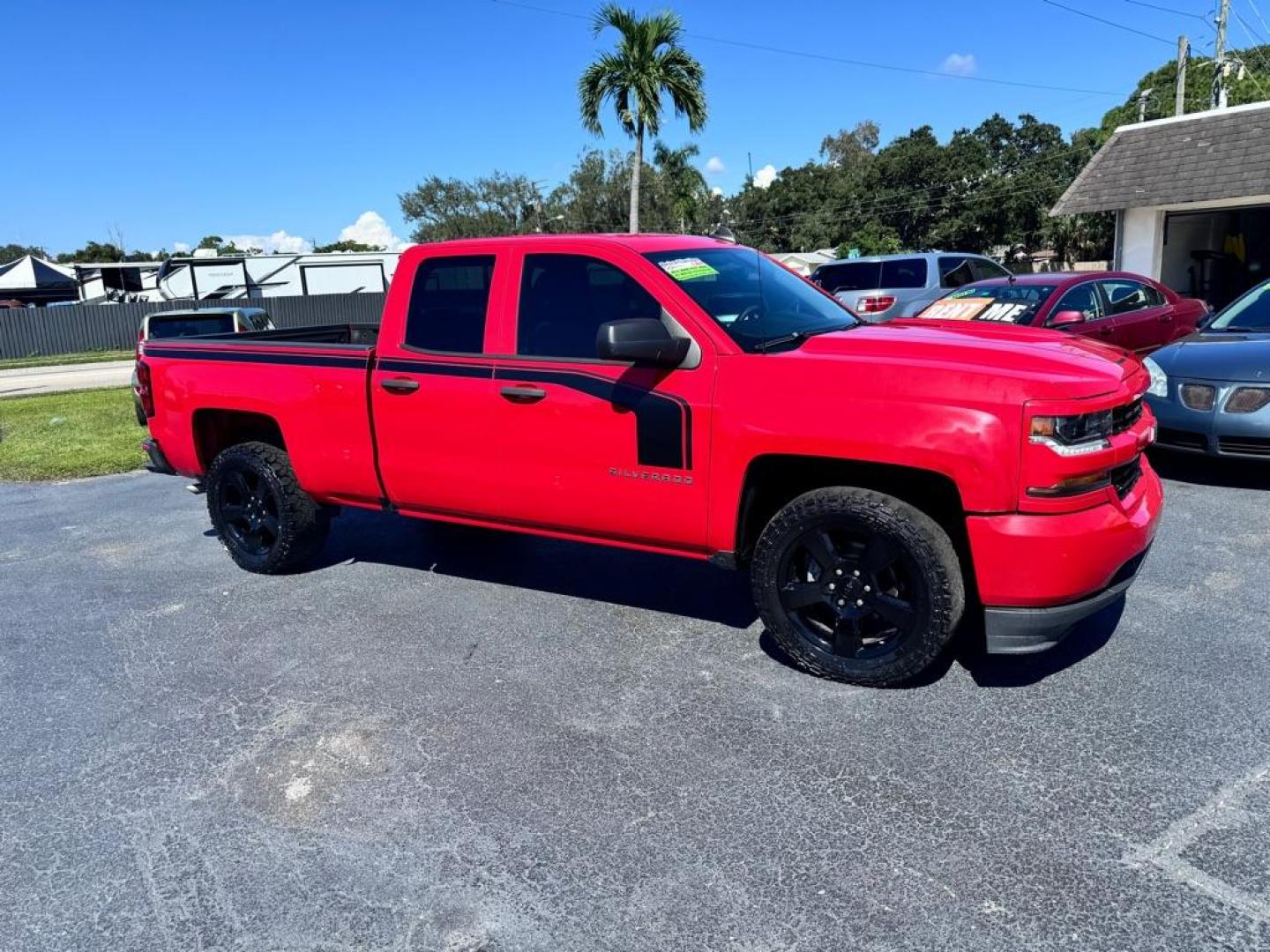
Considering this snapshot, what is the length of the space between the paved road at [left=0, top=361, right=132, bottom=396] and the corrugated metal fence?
486cm

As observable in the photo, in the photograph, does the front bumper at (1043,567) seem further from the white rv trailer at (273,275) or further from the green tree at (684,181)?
the green tree at (684,181)

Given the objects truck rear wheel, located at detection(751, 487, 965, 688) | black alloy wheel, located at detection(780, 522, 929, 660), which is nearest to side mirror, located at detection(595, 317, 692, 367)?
truck rear wheel, located at detection(751, 487, 965, 688)

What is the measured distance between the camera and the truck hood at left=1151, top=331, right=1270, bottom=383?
658 centimetres

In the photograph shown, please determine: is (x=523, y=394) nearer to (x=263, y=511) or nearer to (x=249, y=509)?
(x=263, y=511)

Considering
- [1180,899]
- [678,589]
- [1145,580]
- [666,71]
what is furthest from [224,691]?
[666,71]

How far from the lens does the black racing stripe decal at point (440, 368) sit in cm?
452

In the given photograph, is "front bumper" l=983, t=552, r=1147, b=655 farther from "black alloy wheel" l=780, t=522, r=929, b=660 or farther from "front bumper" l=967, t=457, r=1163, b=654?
"black alloy wheel" l=780, t=522, r=929, b=660

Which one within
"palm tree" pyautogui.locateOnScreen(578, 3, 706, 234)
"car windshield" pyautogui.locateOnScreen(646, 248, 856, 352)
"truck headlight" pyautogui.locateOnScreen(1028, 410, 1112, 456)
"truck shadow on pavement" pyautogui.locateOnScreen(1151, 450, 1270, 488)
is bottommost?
"truck shadow on pavement" pyautogui.locateOnScreen(1151, 450, 1270, 488)

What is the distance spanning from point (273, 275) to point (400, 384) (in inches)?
1234

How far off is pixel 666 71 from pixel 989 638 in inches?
889

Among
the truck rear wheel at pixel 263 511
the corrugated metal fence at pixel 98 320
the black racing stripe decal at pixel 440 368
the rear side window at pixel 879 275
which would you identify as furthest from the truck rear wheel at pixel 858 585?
the corrugated metal fence at pixel 98 320

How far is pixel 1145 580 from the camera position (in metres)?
4.99

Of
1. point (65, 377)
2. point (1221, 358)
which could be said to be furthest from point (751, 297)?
point (65, 377)

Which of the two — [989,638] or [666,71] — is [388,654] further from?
[666,71]
